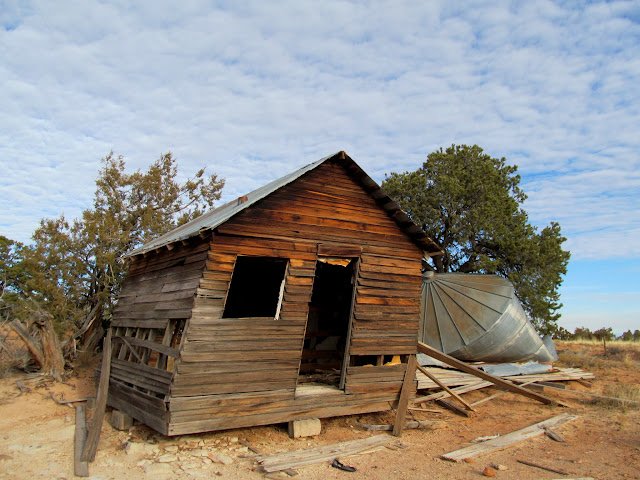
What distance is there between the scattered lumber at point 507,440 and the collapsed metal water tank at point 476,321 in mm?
3805

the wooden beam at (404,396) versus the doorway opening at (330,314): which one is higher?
the doorway opening at (330,314)

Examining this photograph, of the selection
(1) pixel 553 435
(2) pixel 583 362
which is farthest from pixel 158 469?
(2) pixel 583 362

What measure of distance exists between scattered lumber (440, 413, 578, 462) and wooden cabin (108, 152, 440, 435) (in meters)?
1.92

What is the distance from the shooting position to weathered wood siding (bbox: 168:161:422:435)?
6992 mm

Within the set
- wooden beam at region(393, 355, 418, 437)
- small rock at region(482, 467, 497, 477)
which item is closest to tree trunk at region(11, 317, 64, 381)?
wooden beam at region(393, 355, 418, 437)

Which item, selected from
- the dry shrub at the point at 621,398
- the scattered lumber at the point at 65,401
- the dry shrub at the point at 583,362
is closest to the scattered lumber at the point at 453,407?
the dry shrub at the point at 621,398

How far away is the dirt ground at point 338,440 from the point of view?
6312mm

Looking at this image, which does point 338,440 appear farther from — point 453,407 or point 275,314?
point 453,407

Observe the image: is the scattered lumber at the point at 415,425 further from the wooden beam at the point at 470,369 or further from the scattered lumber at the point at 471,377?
the scattered lumber at the point at 471,377

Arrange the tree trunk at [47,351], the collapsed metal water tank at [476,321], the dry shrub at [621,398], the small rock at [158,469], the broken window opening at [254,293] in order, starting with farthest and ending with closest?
the collapsed metal water tank at [476,321], the broken window opening at [254,293], the tree trunk at [47,351], the dry shrub at [621,398], the small rock at [158,469]

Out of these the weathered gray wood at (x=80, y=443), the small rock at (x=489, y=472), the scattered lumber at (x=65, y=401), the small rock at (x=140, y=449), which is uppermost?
the small rock at (x=489, y=472)

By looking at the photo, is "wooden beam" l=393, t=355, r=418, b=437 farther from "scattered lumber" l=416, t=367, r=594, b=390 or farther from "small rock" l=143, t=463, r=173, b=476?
"small rock" l=143, t=463, r=173, b=476

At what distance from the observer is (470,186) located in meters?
19.9

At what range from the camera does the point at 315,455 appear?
A: 22.8 ft
